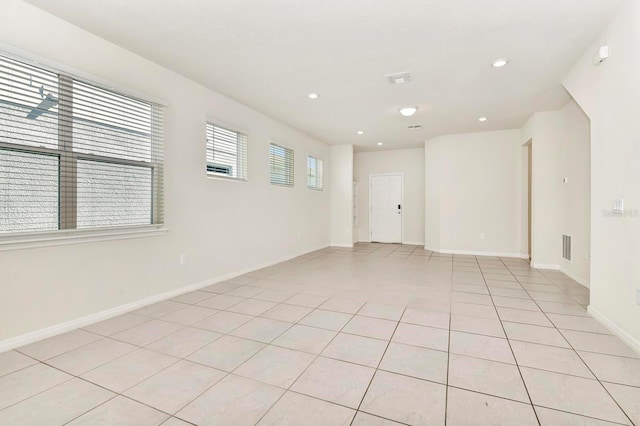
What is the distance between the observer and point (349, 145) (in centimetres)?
764

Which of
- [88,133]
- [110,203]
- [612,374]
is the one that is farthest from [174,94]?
[612,374]

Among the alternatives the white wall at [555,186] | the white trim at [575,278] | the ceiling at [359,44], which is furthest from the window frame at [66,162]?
the white wall at [555,186]

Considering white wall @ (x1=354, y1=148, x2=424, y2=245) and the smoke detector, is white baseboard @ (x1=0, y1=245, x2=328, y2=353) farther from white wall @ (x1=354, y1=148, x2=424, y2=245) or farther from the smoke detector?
white wall @ (x1=354, y1=148, x2=424, y2=245)

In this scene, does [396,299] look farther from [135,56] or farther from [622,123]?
[135,56]

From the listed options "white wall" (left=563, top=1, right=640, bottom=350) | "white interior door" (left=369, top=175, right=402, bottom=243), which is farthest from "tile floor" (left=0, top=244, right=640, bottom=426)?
"white interior door" (left=369, top=175, right=402, bottom=243)

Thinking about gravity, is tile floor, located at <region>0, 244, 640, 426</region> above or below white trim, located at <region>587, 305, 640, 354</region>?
below

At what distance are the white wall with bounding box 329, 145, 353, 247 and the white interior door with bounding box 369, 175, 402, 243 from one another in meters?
1.19

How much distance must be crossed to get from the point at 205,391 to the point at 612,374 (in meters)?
2.47

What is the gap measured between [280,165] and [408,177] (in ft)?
12.8

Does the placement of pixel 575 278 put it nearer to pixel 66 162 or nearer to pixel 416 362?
pixel 416 362

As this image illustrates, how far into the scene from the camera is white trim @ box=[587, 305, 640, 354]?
2207 mm

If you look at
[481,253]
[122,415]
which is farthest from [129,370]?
[481,253]

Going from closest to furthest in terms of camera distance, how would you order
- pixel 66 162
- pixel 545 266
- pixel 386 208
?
pixel 66 162 < pixel 545 266 < pixel 386 208

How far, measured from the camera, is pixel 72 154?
263cm
